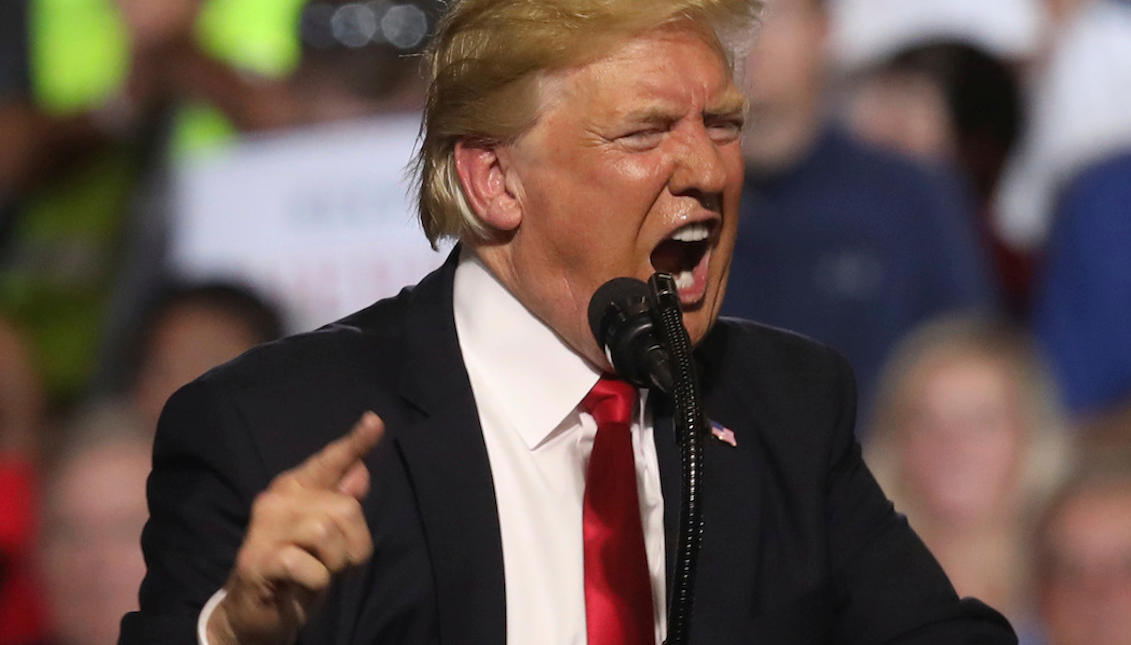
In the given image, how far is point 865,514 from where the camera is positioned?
1.84 meters

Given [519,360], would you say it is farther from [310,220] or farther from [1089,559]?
[310,220]

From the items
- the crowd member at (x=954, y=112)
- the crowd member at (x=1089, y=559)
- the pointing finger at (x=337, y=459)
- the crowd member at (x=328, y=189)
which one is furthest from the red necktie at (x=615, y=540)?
the crowd member at (x=954, y=112)

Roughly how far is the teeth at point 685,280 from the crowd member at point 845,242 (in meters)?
1.70

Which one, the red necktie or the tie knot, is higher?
the tie knot

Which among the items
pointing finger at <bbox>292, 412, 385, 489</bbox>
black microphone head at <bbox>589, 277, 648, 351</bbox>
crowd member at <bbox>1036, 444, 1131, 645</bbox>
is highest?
black microphone head at <bbox>589, 277, 648, 351</bbox>

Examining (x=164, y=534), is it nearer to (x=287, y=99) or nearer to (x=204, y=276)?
(x=204, y=276)

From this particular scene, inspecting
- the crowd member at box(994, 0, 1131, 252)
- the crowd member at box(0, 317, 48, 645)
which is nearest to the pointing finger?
the crowd member at box(0, 317, 48, 645)

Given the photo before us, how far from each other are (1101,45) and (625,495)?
7.81 ft

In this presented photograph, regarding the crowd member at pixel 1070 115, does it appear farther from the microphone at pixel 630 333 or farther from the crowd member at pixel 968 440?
the microphone at pixel 630 333

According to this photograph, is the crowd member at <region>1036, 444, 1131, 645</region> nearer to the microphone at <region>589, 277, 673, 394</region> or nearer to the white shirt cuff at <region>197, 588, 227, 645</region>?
the microphone at <region>589, 277, 673, 394</region>

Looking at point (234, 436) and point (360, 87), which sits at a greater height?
point (360, 87)

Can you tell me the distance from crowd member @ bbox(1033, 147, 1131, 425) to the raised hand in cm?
247

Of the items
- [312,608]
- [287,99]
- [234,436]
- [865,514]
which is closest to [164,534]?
[234,436]

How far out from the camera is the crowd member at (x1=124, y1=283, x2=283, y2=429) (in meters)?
3.54
